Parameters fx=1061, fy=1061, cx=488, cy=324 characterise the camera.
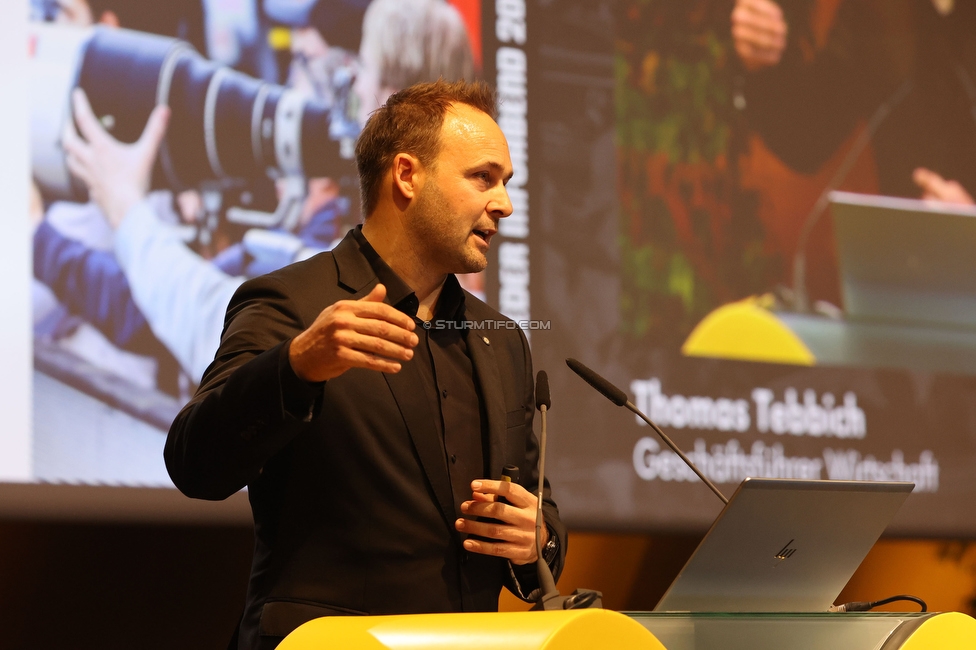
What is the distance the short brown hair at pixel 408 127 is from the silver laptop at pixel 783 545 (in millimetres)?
912

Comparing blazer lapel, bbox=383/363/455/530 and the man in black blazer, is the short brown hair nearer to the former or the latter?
the man in black blazer

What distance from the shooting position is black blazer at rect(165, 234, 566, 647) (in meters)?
1.62

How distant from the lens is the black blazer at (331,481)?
1618mm

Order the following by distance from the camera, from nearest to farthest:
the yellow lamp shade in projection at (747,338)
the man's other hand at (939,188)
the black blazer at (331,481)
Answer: the black blazer at (331,481), the yellow lamp shade in projection at (747,338), the man's other hand at (939,188)

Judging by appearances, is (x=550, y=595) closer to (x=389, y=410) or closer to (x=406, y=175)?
(x=389, y=410)

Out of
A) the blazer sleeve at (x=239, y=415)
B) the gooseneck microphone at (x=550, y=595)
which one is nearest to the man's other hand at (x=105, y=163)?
the blazer sleeve at (x=239, y=415)

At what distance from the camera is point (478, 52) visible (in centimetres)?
328

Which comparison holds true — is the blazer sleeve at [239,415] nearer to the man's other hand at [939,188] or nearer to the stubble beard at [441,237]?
the stubble beard at [441,237]

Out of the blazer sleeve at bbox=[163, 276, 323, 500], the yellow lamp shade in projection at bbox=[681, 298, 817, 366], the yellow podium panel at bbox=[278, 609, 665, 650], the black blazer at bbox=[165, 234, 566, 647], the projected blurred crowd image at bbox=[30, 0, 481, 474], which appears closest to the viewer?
the yellow podium panel at bbox=[278, 609, 665, 650]

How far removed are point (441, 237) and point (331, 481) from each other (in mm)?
513

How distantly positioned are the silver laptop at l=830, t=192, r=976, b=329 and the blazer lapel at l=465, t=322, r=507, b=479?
2.17 m

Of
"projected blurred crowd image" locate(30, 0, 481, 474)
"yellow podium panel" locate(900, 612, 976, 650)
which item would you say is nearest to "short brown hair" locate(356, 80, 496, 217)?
"projected blurred crowd image" locate(30, 0, 481, 474)

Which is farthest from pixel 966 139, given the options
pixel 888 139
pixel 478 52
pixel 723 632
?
pixel 723 632

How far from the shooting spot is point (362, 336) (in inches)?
54.4
